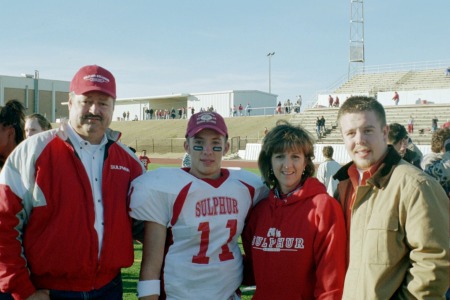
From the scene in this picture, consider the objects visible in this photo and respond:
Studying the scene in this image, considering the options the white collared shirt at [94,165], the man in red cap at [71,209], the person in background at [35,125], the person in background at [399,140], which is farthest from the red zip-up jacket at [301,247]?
the person in background at [35,125]

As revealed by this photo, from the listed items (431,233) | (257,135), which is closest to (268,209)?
(431,233)

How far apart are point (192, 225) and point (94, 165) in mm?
694

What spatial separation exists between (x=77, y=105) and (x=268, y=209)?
134 centimetres

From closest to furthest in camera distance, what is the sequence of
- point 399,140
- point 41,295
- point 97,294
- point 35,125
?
point 41,295 → point 97,294 → point 35,125 → point 399,140

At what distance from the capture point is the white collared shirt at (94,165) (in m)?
3.04

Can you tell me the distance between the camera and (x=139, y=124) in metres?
54.0

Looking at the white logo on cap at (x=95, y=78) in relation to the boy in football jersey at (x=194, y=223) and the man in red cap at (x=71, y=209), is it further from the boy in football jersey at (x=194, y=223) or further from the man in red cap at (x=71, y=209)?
the boy in football jersey at (x=194, y=223)

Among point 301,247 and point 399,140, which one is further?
point 399,140

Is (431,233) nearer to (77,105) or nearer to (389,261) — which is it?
(389,261)

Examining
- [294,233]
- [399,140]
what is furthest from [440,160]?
[294,233]

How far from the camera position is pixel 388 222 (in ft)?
8.77

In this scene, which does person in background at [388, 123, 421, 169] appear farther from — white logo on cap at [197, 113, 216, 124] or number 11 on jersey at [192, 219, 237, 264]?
number 11 on jersey at [192, 219, 237, 264]

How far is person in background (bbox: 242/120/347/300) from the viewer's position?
2.96 meters

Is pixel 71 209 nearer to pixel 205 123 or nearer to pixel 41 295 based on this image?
pixel 41 295
